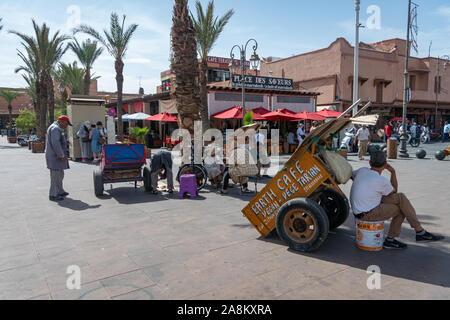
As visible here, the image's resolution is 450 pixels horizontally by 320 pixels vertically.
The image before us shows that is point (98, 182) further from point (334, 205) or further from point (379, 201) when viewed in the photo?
point (379, 201)

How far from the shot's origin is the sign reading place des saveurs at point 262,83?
2111cm

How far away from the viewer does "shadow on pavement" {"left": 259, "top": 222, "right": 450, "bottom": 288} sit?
3.69 metres

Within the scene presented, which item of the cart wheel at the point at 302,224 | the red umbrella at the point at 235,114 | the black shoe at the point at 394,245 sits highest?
the red umbrella at the point at 235,114

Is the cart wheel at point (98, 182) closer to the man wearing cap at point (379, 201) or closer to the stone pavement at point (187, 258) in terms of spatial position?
the stone pavement at point (187, 258)

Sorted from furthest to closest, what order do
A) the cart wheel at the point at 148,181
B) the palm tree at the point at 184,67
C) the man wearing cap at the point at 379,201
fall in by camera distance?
1. the palm tree at the point at 184,67
2. the cart wheel at the point at 148,181
3. the man wearing cap at the point at 379,201

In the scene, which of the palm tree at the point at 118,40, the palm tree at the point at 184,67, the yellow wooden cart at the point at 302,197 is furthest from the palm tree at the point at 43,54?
the yellow wooden cart at the point at 302,197

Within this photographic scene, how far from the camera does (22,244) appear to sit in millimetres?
4742

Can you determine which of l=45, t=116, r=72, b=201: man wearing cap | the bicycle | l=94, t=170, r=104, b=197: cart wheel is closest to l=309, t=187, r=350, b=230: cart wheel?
the bicycle

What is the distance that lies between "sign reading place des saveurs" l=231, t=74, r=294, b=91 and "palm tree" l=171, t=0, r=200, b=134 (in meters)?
11.0

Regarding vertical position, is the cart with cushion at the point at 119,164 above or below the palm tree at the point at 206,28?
below

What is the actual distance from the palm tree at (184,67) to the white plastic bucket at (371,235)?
6065mm
